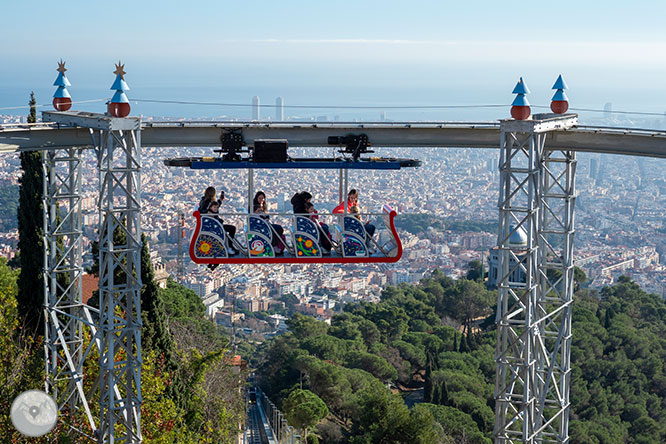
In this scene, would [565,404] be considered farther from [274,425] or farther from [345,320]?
[345,320]

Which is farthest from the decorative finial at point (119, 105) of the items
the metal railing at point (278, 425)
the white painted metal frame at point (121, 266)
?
the metal railing at point (278, 425)

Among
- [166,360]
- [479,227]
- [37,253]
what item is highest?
[37,253]

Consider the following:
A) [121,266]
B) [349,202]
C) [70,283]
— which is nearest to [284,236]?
[349,202]

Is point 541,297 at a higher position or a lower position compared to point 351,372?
higher

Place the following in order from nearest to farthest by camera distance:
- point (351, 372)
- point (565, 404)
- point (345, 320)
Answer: point (565, 404) < point (351, 372) < point (345, 320)

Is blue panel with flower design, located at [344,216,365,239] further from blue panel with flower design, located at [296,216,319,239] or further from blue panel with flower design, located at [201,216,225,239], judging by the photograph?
blue panel with flower design, located at [201,216,225,239]

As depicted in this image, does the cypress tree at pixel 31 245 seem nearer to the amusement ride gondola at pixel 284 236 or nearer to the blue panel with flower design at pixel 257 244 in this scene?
the amusement ride gondola at pixel 284 236

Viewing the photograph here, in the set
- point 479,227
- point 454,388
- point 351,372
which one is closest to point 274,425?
point 351,372

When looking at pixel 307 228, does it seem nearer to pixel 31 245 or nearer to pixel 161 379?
pixel 161 379
